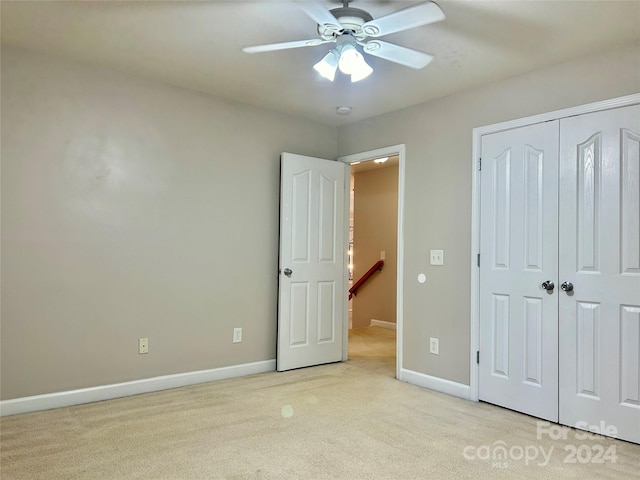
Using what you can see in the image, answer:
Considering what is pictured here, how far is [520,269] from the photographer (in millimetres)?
3184

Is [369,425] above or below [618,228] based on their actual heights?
below

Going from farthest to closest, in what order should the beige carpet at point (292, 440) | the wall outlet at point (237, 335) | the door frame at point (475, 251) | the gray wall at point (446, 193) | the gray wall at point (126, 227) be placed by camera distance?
the wall outlet at point (237, 335) < the door frame at point (475, 251) < the gray wall at point (446, 193) < the gray wall at point (126, 227) < the beige carpet at point (292, 440)

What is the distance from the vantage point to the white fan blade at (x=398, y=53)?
2477 millimetres

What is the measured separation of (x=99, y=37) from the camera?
2797 millimetres

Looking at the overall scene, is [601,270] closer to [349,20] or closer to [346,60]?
[346,60]

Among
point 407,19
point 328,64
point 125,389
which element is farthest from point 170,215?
point 407,19

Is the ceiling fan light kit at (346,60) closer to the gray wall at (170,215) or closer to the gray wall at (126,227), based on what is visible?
the gray wall at (170,215)

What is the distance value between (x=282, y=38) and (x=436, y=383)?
2815mm

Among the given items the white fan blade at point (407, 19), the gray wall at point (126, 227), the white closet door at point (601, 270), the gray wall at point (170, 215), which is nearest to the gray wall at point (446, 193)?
the gray wall at point (170, 215)

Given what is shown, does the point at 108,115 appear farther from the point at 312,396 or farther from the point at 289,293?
Answer: the point at 312,396

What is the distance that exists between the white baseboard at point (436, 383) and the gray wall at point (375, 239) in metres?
2.81

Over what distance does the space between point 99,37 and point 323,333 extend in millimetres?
3060

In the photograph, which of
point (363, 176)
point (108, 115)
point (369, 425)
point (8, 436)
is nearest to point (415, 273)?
point (369, 425)

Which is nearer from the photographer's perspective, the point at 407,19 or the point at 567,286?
the point at 407,19
